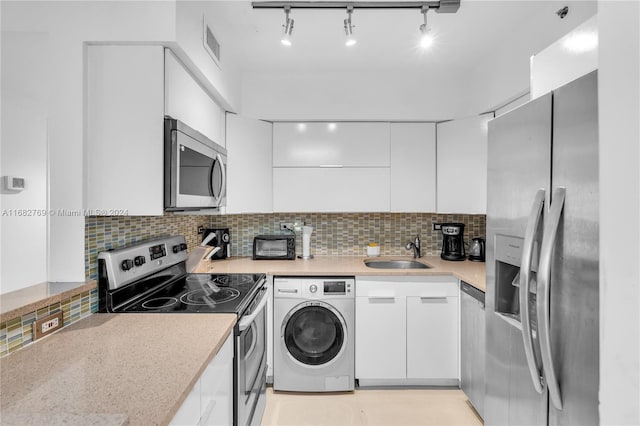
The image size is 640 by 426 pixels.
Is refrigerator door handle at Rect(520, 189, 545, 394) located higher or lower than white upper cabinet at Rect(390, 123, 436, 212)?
lower

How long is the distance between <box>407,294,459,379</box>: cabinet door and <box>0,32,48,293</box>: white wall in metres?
2.23

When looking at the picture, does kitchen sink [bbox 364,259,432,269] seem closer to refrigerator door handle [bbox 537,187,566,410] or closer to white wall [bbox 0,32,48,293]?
refrigerator door handle [bbox 537,187,566,410]

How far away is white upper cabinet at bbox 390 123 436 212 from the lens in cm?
283

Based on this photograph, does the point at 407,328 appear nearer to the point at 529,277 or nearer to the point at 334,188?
the point at 334,188

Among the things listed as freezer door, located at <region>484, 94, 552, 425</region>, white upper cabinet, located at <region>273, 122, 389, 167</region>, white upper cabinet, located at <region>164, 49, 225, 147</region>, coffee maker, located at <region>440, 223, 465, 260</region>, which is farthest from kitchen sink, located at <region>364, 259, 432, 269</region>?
white upper cabinet, located at <region>164, 49, 225, 147</region>

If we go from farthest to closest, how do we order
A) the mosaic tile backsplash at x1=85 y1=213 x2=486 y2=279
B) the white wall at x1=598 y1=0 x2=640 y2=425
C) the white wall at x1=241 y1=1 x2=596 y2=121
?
1. the mosaic tile backsplash at x1=85 y1=213 x2=486 y2=279
2. the white wall at x1=241 y1=1 x2=596 y2=121
3. the white wall at x1=598 y1=0 x2=640 y2=425

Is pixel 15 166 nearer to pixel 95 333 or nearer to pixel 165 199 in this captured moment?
pixel 165 199

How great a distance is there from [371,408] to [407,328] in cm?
60

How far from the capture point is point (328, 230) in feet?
10.4

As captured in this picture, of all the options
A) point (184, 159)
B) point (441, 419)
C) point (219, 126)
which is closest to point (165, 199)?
point (184, 159)

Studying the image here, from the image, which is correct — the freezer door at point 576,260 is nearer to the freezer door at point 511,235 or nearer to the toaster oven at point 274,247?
the freezer door at point 511,235

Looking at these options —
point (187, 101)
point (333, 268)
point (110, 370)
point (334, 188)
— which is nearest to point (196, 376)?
point (110, 370)

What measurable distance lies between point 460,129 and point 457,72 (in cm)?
49

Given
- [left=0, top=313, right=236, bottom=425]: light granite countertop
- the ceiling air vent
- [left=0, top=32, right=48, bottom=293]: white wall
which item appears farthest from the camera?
the ceiling air vent
